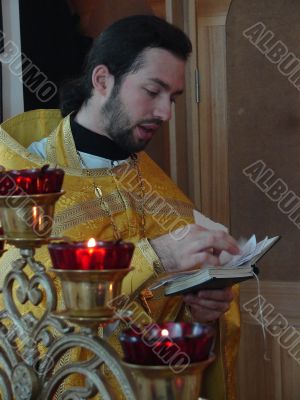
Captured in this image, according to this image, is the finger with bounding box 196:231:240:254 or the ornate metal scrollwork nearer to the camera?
the ornate metal scrollwork

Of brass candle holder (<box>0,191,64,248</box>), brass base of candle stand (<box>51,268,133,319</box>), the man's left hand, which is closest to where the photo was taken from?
brass base of candle stand (<box>51,268,133,319</box>)

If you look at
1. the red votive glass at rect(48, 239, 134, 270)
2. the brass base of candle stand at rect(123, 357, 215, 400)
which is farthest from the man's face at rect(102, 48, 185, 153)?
the brass base of candle stand at rect(123, 357, 215, 400)

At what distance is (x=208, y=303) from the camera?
1809mm

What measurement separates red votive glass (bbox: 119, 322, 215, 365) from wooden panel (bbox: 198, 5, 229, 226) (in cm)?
210

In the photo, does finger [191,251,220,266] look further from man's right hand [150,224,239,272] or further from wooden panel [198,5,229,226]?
wooden panel [198,5,229,226]

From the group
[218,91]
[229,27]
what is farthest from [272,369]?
[229,27]

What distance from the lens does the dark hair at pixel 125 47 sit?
2.08m

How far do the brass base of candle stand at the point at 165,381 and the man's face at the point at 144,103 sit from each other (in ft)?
4.15

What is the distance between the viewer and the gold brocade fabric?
190 centimetres

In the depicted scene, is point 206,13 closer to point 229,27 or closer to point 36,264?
point 229,27

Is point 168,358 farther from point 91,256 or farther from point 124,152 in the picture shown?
point 124,152

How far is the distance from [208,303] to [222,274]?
0.92 feet

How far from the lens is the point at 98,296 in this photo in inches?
34.6

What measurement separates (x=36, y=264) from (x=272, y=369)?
2.06 m
